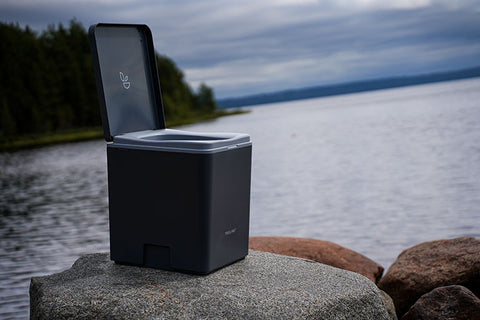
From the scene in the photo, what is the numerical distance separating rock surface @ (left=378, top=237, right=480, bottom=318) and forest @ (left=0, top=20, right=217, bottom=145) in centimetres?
7396

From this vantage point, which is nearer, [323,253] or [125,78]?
[125,78]

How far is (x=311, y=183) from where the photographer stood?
70.4 ft

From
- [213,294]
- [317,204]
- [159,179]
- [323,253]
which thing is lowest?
[317,204]

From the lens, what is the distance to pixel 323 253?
8016 mm

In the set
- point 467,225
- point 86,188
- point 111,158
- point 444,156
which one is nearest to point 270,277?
point 111,158

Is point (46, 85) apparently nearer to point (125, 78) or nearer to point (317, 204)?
point (317, 204)

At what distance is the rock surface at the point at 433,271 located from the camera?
6906 mm

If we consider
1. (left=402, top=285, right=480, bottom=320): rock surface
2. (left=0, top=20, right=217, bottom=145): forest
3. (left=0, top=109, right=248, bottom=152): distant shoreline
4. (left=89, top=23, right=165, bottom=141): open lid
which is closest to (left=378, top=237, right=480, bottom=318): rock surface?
(left=402, top=285, right=480, bottom=320): rock surface

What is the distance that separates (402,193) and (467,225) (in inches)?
192

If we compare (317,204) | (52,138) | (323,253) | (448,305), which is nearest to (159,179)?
(448,305)

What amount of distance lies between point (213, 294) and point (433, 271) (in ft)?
10.5

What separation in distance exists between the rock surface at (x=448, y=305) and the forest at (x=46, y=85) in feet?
246

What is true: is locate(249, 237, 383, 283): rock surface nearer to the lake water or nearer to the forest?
the lake water

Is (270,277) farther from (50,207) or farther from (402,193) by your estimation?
(50,207)
